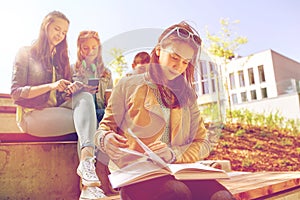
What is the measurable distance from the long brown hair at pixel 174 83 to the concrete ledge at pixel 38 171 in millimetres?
550

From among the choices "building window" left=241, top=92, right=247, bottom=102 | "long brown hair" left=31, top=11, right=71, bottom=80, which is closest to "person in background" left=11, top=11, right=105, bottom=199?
"long brown hair" left=31, top=11, right=71, bottom=80

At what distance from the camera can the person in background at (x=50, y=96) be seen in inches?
36.6

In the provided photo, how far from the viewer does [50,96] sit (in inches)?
41.5

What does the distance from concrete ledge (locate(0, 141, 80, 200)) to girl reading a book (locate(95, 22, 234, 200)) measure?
0.49 meters

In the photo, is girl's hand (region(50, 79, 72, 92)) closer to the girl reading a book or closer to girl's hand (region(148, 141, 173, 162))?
the girl reading a book

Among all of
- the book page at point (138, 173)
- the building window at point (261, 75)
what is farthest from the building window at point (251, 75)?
the book page at point (138, 173)

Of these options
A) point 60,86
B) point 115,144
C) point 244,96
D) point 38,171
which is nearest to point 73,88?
point 60,86

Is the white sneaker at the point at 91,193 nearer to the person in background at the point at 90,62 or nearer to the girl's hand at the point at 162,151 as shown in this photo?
the girl's hand at the point at 162,151

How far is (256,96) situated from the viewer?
8953mm

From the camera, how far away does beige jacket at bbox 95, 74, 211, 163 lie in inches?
26.7

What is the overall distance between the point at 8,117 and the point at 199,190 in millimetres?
1066

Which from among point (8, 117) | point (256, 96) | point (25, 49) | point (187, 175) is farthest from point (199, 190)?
point (256, 96)

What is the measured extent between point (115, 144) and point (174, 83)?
265mm

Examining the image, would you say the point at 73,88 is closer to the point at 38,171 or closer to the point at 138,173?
the point at 38,171
